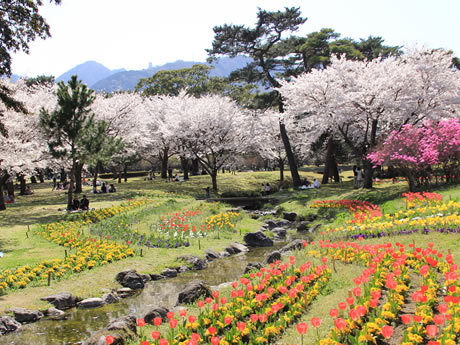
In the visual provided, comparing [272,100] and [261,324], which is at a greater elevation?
[272,100]

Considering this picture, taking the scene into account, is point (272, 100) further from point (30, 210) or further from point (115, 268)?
point (115, 268)

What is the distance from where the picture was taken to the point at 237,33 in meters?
33.7

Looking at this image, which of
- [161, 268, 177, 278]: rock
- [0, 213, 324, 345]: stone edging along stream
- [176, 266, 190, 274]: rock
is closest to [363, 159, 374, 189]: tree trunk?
[0, 213, 324, 345]: stone edging along stream

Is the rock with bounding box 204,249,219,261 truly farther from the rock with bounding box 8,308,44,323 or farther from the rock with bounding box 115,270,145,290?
the rock with bounding box 8,308,44,323

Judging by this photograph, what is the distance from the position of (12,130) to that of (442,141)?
1122 inches

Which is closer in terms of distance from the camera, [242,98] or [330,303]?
[330,303]

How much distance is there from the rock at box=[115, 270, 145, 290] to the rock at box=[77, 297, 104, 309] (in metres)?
1.34

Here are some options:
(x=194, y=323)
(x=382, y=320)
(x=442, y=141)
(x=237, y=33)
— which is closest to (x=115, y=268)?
(x=194, y=323)

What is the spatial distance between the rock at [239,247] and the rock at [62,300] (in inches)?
293

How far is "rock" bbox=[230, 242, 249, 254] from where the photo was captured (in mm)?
16456

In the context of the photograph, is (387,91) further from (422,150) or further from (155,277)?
(155,277)

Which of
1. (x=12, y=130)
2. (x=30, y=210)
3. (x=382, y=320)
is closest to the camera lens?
(x=382, y=320)

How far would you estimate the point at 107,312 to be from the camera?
33.2ft

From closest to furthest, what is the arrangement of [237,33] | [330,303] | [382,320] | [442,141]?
[382,320] → [330,303] → [442,141] → [237,33]
